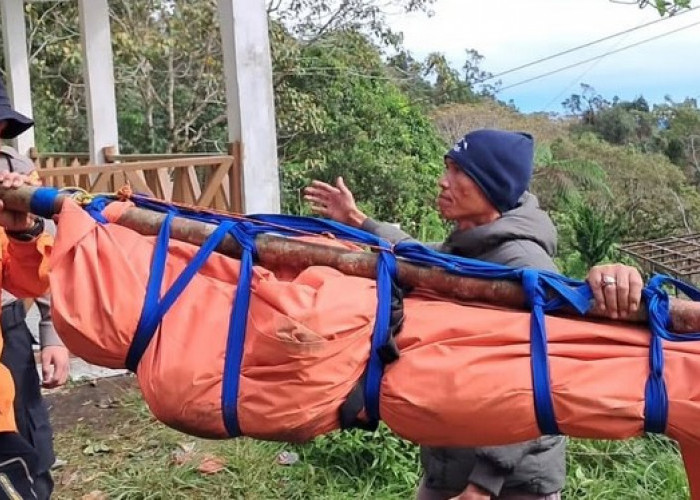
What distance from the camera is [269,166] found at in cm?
554

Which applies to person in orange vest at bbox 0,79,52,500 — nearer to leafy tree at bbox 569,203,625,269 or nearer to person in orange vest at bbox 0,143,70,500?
person in orange vest at bbox 0,143,70,500

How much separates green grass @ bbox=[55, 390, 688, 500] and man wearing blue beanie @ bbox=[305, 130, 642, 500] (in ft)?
6.37

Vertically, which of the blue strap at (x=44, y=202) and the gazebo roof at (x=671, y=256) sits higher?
the blue strap at (x=44, y=202)

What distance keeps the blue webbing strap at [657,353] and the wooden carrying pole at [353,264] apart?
0.05 feet

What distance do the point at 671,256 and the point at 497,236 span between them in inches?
271

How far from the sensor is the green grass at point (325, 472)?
13.2 ft

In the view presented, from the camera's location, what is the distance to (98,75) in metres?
7.62

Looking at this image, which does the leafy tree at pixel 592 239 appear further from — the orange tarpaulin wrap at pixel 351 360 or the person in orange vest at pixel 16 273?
the orange tarpaulin wrap at pixel 351 360

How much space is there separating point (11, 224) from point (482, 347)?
45.8 inches

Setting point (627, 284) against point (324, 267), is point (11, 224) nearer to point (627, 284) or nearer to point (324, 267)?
point (324, 267)

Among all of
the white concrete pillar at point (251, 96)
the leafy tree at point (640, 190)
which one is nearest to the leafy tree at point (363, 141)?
the leafy tree at point (640, 190)

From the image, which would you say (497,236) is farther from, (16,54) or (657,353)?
(16,54)

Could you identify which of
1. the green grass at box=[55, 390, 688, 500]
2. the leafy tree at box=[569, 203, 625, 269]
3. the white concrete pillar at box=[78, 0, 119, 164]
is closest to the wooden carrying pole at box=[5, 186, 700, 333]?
the green grass at box=[55, 390, 688, 500]

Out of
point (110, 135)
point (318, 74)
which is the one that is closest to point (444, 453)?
point (110, 135)
